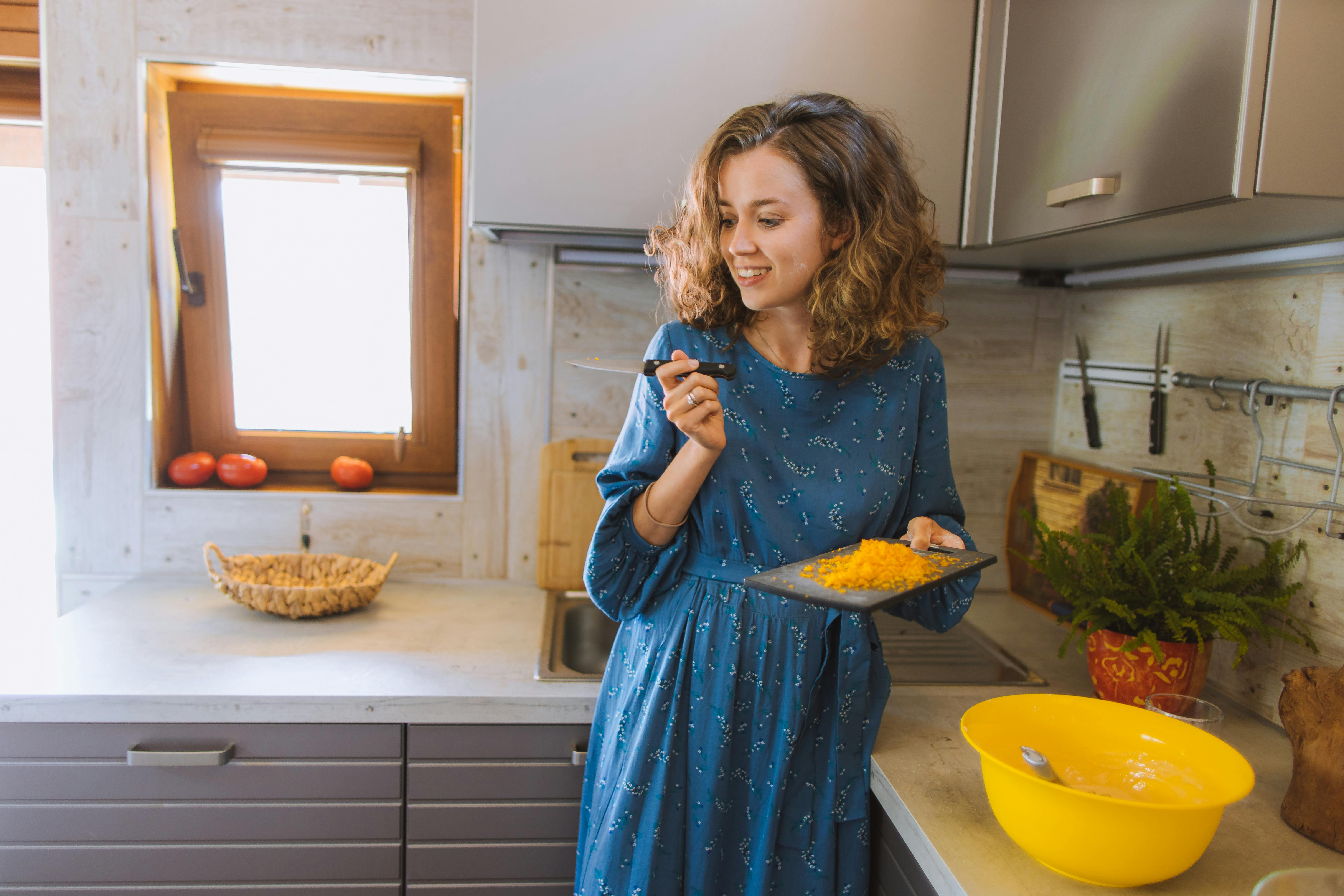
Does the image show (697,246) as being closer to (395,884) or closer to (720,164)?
(720,164)

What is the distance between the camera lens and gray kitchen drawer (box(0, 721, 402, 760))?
4.09 feet

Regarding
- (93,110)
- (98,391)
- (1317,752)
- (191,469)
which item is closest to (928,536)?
(1317,752)

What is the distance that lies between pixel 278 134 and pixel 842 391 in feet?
4.26

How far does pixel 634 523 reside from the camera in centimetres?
109

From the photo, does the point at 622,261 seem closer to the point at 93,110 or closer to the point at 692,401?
the point at 692,401

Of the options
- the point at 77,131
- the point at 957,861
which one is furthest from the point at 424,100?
the point at 957,861

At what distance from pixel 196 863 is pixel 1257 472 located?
170cm

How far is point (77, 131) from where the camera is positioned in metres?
1.64

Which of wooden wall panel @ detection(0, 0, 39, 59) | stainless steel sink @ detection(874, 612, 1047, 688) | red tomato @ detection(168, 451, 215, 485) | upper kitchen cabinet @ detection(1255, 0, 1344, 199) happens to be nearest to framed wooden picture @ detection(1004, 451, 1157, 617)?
stainless steel sink @ detection(874, 612, 1047, 688)

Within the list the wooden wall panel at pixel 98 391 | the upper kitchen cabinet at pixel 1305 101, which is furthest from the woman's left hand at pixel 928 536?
the wooden wall panel at pixel 98 391

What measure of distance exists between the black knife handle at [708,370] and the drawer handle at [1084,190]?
0.52 metres

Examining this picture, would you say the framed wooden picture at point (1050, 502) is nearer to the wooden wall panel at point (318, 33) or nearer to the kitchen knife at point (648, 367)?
the kitchen knife at point (648, 367)

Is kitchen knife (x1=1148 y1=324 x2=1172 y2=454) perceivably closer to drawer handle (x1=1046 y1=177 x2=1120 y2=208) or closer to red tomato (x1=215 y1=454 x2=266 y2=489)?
drawer handle (x1=1046 y1=177 x2=1120 y2=208)

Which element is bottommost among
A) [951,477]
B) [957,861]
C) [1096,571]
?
[957,861]
